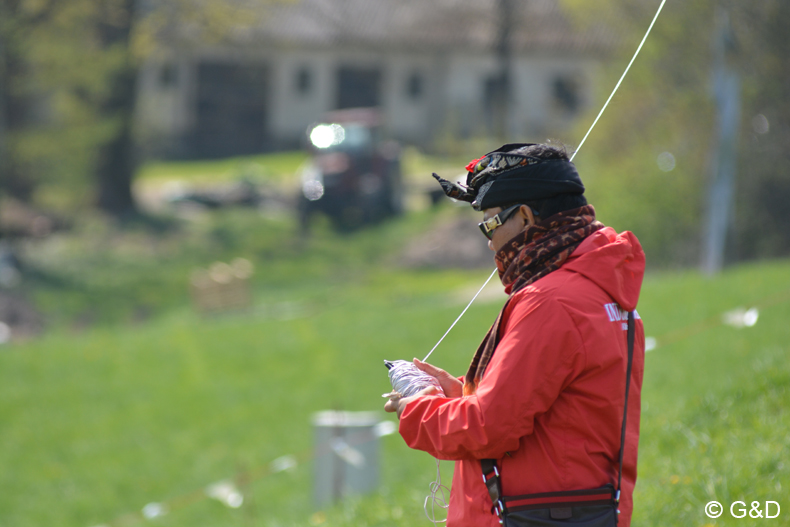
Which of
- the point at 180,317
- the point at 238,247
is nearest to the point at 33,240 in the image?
the point at 238,247

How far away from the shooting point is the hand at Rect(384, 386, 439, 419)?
2.34 metres

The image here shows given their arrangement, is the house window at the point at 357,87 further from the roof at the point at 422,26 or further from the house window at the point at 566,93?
the house window at the point at 566,93

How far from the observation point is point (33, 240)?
22062 millimetres

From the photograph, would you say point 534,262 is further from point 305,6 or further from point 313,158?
point 305,6

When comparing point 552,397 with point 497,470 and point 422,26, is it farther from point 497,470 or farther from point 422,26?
point 422,26

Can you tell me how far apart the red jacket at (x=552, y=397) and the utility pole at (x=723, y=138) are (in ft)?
42.6

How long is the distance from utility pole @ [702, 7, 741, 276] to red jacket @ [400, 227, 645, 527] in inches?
511

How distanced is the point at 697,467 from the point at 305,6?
36.1 meters

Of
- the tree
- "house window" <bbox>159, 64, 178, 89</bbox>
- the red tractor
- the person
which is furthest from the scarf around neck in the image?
"house window" <bbox>159, 64, 178, 89</bbox>

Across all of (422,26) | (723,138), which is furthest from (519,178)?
(422,26)

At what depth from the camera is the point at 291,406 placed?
→ 10.4 metres

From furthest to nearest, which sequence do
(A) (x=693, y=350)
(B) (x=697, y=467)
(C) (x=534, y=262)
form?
(A) (x=693, y=350) → (B) (x=697, y=467) → (C) (x=534, y=262)

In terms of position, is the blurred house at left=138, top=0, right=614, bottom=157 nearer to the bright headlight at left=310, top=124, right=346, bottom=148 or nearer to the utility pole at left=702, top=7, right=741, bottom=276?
the bright headlight at left=310, top=124, right=346, bottom=148

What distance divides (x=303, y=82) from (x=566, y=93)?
1207 centimetres
